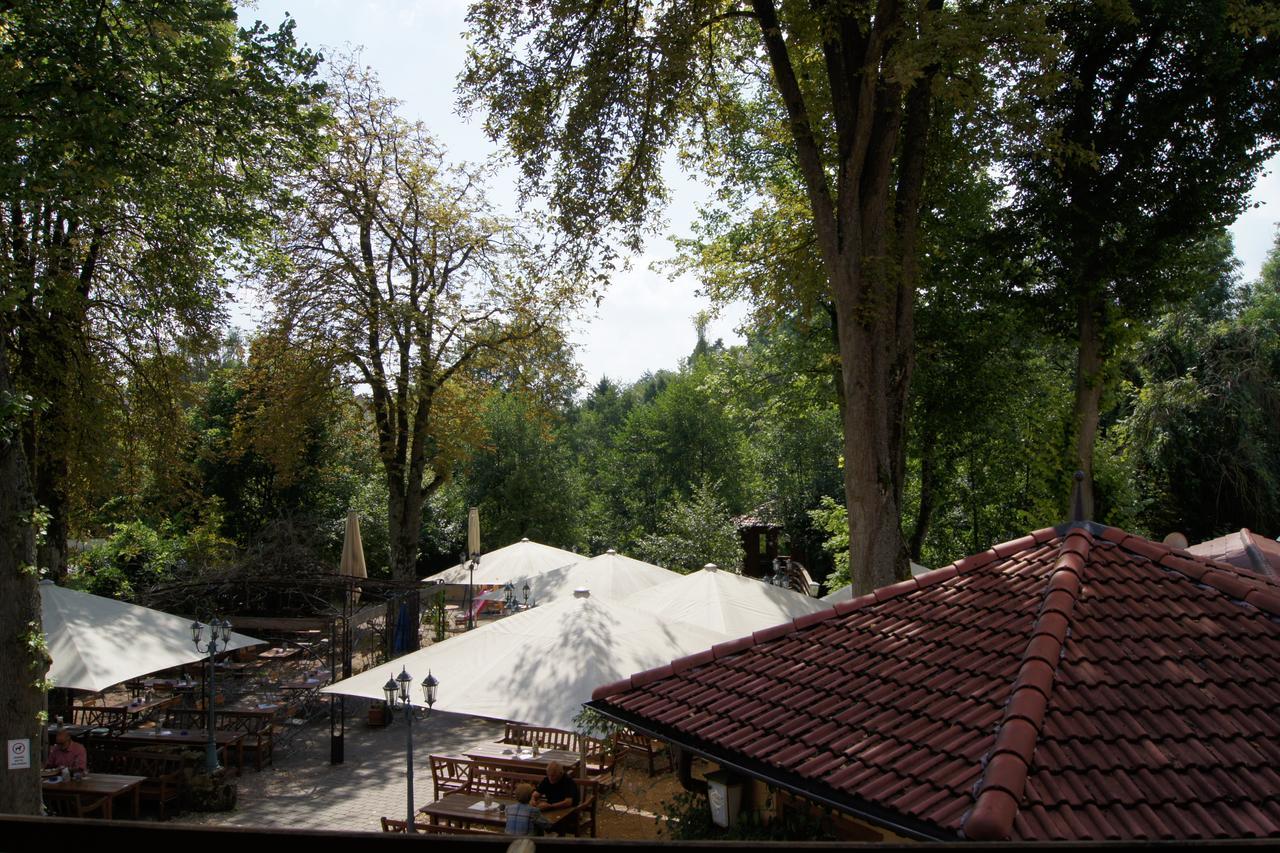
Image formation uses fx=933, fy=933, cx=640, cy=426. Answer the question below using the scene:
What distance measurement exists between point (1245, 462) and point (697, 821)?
2432cm

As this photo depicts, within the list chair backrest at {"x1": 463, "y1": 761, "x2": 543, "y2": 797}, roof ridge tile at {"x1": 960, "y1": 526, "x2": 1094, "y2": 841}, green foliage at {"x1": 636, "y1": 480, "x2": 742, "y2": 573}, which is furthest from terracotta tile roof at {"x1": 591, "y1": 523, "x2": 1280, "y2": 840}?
green foliage at {"x1": 636, "y1": 480, "x2": 742, "y2": 573}

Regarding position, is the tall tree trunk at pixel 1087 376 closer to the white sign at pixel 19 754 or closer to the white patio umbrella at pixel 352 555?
the white patio umbrella at pixel 352 555

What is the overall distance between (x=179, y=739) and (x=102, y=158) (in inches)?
328

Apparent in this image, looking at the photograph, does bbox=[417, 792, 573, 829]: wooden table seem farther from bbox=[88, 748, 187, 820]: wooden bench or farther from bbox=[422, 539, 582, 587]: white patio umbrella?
bbox=[422, 539, 582, 587]: white patio umbrella

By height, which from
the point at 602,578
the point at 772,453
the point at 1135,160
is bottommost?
the point at 602,578

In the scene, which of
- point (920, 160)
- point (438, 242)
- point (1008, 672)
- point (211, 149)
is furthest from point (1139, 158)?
point (438, 242)

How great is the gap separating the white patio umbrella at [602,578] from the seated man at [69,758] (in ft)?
28.0

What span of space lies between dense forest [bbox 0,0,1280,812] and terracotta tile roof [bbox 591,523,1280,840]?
2363mm

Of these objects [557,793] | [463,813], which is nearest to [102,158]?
[463,813]

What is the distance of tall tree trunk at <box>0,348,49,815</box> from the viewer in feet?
31.2

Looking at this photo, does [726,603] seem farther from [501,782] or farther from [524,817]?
[524,817]

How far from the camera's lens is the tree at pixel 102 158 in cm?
966

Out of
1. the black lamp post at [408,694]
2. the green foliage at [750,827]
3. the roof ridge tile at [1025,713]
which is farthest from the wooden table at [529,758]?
the roof ridge tile at [1025,713]

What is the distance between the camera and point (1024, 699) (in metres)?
5.25
